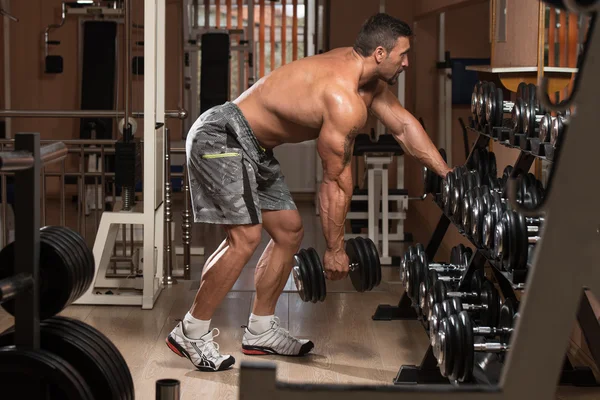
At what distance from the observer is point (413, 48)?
859 cm

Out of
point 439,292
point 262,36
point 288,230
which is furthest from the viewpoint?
point 262,36

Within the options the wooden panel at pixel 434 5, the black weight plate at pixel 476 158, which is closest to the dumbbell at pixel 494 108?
the black weight plate at pixel 476 158

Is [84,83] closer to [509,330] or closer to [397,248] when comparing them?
[397,248]

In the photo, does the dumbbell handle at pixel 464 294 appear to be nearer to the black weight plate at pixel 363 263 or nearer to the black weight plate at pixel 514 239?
the black weight plate at pixel 363 263

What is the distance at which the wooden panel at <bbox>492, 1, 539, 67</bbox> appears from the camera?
4.15m

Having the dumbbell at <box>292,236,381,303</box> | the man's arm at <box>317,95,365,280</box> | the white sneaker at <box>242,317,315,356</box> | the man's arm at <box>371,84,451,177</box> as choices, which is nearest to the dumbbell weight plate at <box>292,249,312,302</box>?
the dumbbell at <box>292,236,381,303</box>

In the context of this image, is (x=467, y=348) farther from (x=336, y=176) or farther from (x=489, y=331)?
(x=336, y=176)

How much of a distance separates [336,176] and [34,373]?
1688mm

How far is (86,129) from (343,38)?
2736mm

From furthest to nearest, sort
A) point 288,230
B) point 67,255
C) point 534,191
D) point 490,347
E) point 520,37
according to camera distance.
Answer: point 520,37, point 288,230, point 534,191, point 490,347, point 67,255

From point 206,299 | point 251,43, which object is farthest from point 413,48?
point 206,299

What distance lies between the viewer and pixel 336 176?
319 cm

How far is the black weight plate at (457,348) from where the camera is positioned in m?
2.78

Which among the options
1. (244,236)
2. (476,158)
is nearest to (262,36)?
(476,158)
